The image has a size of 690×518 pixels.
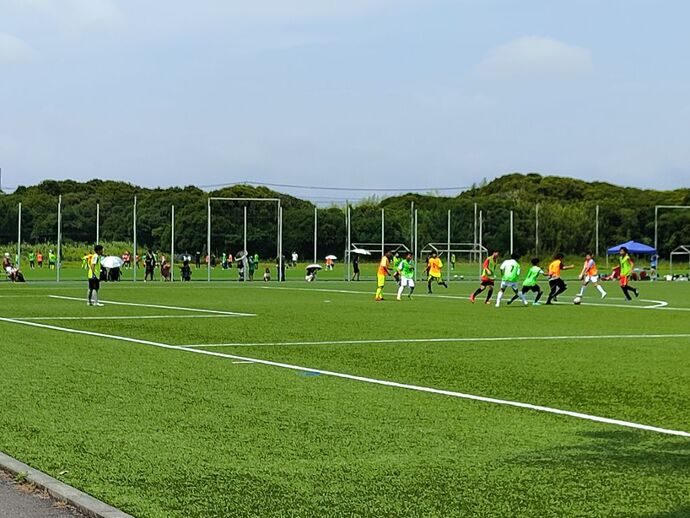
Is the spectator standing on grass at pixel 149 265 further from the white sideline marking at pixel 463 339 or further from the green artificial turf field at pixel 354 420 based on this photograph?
the white sideline marking at pixel 463 339

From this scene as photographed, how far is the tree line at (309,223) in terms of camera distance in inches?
2621

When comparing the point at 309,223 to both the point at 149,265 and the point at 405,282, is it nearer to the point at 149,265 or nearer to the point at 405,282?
the point at 149,265

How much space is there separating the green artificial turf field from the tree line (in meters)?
45.2

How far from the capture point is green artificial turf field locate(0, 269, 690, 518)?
725 cm

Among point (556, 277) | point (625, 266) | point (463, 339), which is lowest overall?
point (463, 339)

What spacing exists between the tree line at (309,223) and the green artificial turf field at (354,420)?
45.2 metres

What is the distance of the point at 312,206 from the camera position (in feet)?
237

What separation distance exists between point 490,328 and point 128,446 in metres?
15.5

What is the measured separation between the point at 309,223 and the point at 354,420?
203 ft

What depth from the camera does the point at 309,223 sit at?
72.1m

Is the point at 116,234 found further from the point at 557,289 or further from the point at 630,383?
the point at 630,383

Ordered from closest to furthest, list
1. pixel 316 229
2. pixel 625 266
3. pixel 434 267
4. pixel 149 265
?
pixel 625 266, pixel 434 267, pixel 149 265, pixel 316 229

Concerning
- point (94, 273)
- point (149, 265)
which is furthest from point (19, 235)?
point (94, 273)

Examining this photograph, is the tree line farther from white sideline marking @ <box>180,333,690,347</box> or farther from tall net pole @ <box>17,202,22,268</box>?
white sideline marking @ <box>180,333,690,347</box>
